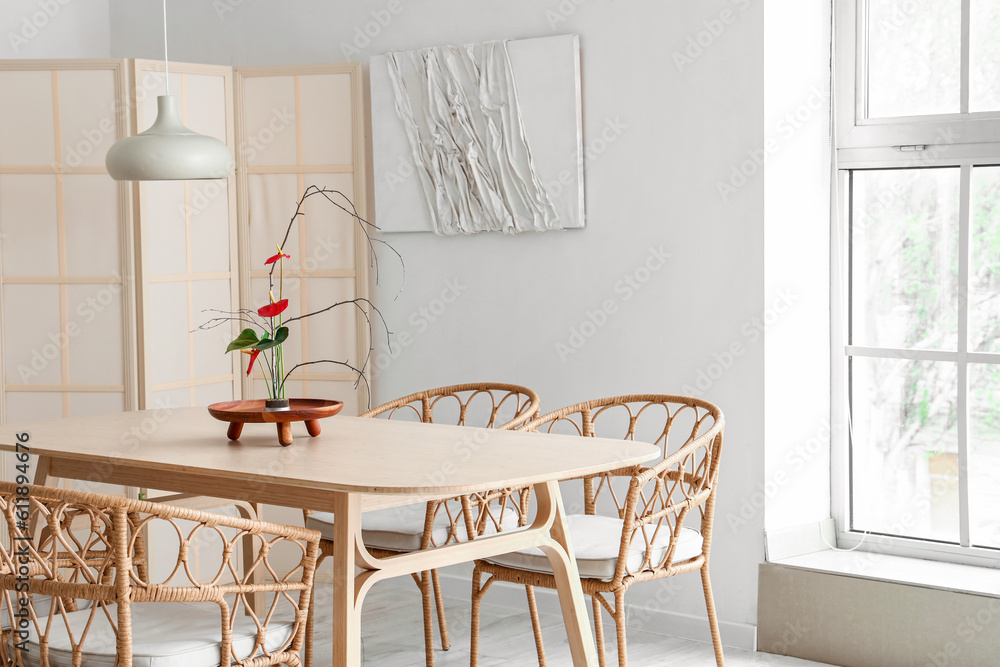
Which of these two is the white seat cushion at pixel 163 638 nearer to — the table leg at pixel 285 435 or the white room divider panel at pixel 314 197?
the table leg at pixel 285 435

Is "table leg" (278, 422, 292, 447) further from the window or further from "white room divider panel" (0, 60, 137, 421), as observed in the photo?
the window

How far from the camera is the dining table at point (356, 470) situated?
223cm

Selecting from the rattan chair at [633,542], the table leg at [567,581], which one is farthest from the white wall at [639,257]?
the table leg at [567,581]

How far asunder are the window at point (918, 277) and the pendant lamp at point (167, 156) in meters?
1.97

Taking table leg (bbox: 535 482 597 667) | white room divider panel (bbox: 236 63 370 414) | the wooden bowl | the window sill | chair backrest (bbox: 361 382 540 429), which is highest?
white room divider panel (bbox: 236 63 370 414)

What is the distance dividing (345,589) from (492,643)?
157 cm

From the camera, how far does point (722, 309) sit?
3.58 metres

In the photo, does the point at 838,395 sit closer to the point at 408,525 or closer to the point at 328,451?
the point at 408,525

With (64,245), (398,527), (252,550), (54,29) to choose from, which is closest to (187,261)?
(64,245)

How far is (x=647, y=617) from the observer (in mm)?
3766

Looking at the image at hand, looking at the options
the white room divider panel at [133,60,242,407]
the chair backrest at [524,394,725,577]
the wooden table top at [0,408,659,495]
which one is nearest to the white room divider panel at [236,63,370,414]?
the white room divider panel at [133,60,242,407]

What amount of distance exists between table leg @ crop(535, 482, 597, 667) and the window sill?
1.15 metres

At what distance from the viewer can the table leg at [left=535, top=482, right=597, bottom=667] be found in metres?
2.54

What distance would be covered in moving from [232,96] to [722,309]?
208 centimetres
